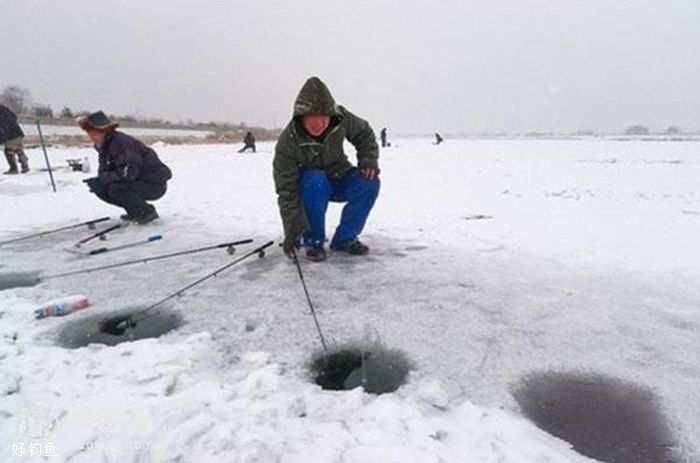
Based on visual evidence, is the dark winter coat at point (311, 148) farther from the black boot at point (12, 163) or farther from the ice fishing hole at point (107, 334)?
the black boot at point (12, 163)

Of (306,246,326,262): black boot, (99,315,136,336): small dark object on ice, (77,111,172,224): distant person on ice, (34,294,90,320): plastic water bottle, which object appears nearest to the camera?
(99,315,136,336): small dark object on ice

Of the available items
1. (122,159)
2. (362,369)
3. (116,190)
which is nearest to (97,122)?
(122,159)

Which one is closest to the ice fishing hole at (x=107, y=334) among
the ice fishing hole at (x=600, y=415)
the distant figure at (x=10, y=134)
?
the ice fishing hole at (x=600, y=415)

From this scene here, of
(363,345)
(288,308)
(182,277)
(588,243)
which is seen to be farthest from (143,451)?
(588,243)

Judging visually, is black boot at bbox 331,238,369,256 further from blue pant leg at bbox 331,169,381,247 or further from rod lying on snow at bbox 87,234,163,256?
rod lying on snow at bbox 87,234,163,256

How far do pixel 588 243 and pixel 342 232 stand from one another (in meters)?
2.45

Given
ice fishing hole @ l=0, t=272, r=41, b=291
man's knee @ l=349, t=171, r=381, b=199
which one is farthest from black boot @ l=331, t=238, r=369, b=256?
ice fishing hole @ l=0, t=272, r=41, b=291

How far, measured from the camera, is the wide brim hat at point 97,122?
5.02m

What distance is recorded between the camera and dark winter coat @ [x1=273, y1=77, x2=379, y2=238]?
3.58m

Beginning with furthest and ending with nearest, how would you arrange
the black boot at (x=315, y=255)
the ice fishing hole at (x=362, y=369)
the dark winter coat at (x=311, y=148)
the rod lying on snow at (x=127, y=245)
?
the rod lying on snow at (x=127, y=245) → the black boot at (x=315, y=255) → the dark winter coat at (x=311, y=148) → the ice fishing hole at (x=362, y=369)

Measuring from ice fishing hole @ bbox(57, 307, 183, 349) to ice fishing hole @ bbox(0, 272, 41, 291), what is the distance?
1089 millimetres

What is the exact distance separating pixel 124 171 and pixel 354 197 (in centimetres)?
305

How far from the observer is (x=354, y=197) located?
3.99 metres

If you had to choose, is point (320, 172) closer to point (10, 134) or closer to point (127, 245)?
point (127, 245)
